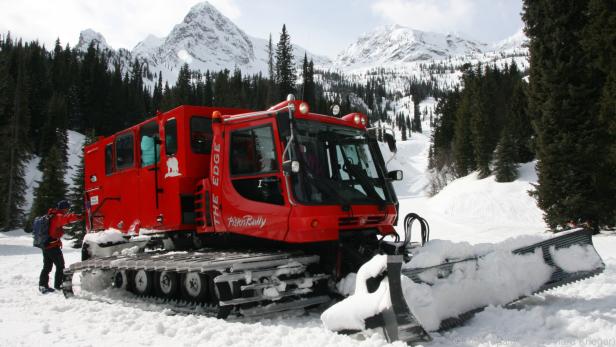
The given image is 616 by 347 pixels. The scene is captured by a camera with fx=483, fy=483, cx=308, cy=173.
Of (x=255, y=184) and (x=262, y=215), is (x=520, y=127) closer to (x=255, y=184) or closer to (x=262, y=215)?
(x=255, y=184)

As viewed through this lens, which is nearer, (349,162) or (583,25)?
(349,162)

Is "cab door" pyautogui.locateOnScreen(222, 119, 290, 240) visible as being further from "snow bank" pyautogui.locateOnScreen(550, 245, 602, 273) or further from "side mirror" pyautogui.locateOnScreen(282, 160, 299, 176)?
"snow bank" pyautogui.locateOnScreen(550, 245, 602, 273)

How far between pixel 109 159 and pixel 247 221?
5.14 m

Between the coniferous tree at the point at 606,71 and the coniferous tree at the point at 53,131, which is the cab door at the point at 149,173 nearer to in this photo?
the coniferous tree at the point at 606,71

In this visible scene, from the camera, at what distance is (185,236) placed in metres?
9.03

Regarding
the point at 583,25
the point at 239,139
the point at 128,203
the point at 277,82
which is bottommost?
the point at 128,203

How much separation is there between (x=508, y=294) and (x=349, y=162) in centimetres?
299

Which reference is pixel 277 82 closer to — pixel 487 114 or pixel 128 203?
pixel 487 114

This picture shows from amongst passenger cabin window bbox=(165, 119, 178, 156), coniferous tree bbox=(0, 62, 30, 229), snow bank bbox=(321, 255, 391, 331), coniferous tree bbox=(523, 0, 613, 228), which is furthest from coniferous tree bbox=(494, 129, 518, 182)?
coniferous tree bbox=(0, 62, 30, 229)

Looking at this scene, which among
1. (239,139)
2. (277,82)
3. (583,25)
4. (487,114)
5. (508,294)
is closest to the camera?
(508,294)

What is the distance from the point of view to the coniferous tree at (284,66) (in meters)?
70.6

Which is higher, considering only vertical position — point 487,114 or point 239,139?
point 487,114

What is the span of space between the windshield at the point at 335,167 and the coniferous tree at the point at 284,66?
63.0 m

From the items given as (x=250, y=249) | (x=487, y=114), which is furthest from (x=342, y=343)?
(x=487, y=114)
